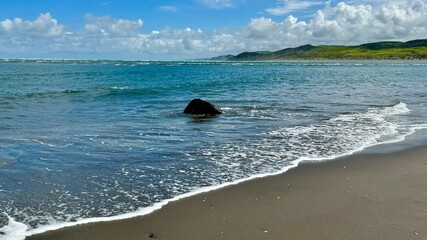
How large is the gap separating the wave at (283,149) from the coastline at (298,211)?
0.31 m

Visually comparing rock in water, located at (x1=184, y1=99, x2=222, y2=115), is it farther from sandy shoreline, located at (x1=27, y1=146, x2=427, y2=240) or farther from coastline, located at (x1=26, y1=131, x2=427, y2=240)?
sandy shoreline, located at (x1=27, y1=146, x2=427, y2=240)

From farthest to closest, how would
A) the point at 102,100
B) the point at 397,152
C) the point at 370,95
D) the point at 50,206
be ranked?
the point at 370,95, the point at 102,100, the point at 397,152, the point at 50,206

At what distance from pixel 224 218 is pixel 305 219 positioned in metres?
1.46

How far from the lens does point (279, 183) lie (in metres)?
10.2

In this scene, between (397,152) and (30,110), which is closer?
(397,152)

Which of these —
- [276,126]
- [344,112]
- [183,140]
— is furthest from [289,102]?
[183,140]

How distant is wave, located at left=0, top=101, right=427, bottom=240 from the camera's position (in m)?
8.61

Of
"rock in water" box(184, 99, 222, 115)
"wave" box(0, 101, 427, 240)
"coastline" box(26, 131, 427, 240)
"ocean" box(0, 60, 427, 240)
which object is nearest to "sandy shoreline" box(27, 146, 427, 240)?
"coastline" box(26, 131, 427, 240)

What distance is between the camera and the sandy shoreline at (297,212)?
7145 millimetres

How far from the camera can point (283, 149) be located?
1438 cm

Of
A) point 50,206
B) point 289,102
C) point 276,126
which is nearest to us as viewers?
point 50,206

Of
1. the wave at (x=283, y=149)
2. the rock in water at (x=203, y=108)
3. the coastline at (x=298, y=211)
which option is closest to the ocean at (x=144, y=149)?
the wave at (x=283, y=149)

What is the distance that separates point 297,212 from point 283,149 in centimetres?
630

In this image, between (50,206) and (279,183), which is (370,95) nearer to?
(279,183)
